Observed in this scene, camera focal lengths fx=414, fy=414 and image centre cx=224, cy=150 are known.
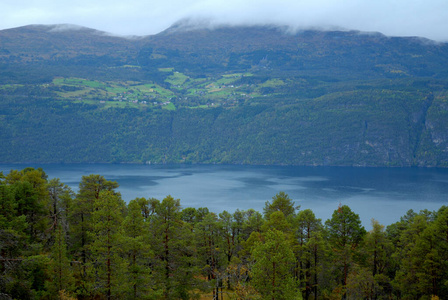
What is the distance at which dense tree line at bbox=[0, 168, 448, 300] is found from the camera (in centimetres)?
2344

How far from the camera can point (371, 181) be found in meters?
154

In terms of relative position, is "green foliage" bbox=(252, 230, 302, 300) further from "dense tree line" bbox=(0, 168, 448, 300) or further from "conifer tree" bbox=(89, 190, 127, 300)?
"conifer tree" bbox=(89, 190, 127, 300)

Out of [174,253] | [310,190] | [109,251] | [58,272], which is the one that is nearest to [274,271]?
[174,253]

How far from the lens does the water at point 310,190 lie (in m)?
101

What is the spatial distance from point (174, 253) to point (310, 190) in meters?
104

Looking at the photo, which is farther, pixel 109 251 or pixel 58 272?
pixel 58 272

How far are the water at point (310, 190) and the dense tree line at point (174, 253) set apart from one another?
48.3 m

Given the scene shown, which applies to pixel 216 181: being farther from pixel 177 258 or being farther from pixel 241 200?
pixel 177 258

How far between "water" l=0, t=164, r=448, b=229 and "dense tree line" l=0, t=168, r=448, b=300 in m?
48.3

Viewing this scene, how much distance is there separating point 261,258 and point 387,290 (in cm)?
1935

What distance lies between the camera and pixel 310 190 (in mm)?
128125

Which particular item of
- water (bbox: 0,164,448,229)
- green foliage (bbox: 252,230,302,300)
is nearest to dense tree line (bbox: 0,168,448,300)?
green foliage (bbox: 252,230,302,300)

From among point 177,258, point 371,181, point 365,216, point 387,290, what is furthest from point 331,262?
point 371,181

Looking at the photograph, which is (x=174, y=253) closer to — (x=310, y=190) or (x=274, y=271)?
(x=274, y=271)
